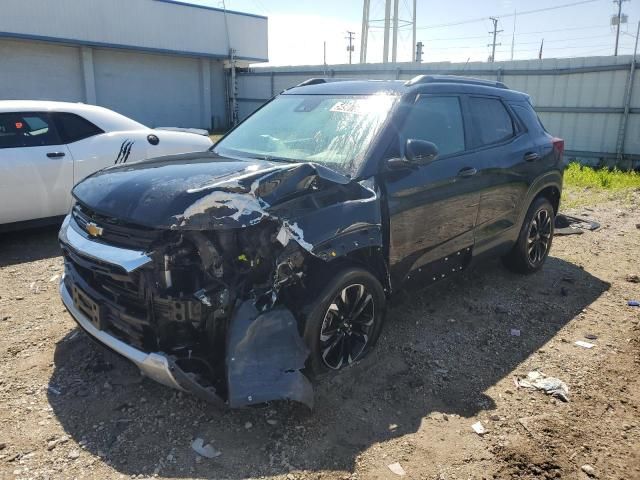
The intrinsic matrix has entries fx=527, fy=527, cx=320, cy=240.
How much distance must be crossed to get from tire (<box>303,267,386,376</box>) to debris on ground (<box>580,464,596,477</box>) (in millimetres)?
1414

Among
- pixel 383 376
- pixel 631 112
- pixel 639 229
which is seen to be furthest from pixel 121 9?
pixel 383 376

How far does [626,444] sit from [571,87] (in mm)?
12860

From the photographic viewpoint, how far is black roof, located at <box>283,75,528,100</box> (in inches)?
159

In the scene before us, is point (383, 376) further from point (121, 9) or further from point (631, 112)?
point (121, 9)

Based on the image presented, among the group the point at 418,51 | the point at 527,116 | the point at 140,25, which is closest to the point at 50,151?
the point at 527,116

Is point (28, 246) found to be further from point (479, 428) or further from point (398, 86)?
point (479, 428)

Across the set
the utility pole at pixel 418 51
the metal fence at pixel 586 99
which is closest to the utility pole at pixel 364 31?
the utility pole at pixel 418 51

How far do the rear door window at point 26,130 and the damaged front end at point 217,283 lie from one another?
3.37m

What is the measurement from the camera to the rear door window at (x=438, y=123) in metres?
3.88

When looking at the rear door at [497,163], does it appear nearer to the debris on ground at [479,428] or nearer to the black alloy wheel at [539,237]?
the black alloy wheel at [539,237]

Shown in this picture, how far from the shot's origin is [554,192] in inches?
224

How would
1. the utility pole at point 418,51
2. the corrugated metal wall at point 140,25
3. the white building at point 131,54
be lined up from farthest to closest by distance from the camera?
the utility pole at point 418,51, the white building at point 131,54, the corrugated metal wall at point 140,25

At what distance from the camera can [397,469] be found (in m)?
2.71

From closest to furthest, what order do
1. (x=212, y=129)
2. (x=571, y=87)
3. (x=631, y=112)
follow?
(x=631, y=112) < (x=571, y=87) < (x=212, y=129)
